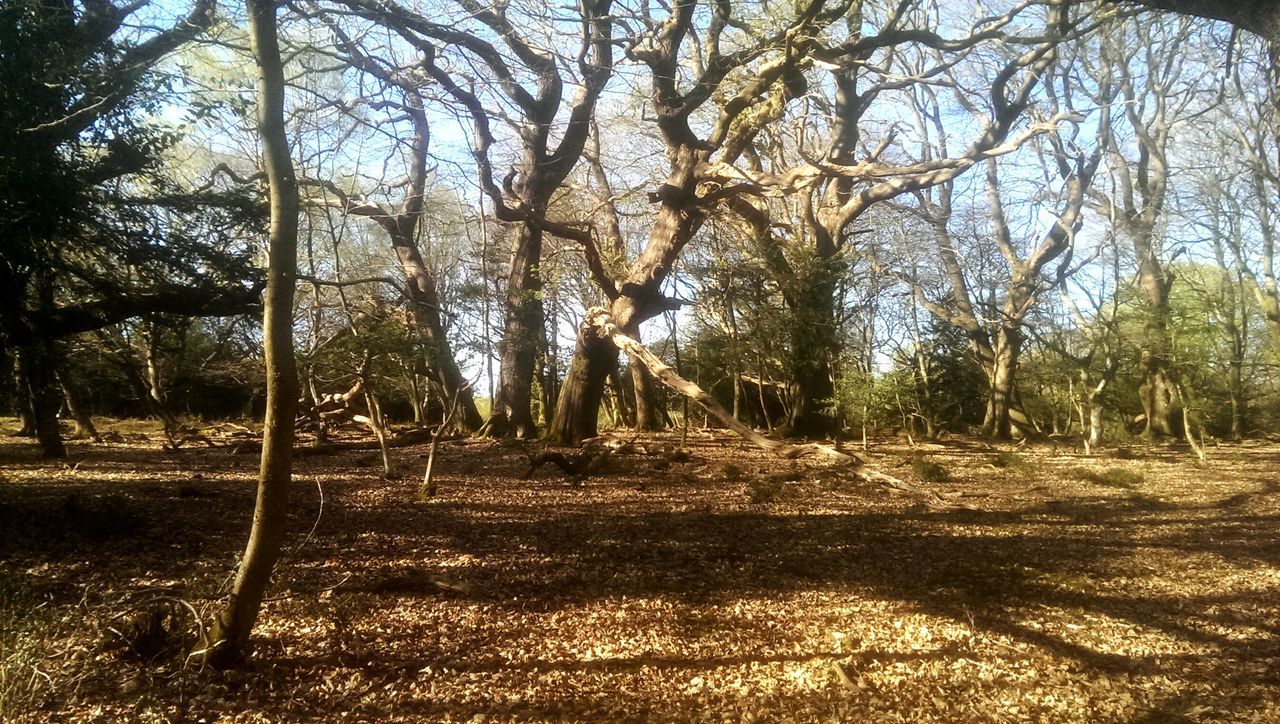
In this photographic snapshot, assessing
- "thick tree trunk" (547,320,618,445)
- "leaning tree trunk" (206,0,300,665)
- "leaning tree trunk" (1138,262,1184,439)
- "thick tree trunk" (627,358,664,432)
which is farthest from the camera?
"thick tree trunk" (627,358,664,432)

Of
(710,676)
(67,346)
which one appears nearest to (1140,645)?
(710,676)

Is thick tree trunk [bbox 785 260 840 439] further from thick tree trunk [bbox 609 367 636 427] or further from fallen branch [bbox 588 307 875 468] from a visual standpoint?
thick tree trunk [bbox 609 367 636 427]

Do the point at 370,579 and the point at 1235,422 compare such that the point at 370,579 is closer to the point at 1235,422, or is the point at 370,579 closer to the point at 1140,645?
the point at 1140,645

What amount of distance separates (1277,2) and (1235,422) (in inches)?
601

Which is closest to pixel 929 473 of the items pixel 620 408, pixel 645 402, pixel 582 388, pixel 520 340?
pixel 582 388

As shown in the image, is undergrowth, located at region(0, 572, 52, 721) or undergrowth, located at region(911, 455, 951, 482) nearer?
undergrowth, located at region(0, 572, 52, 721)

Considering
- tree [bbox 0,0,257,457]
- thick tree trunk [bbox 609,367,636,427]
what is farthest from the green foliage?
thick tree trunk [bbox 609,367,636,427]

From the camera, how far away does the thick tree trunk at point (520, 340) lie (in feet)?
36.8

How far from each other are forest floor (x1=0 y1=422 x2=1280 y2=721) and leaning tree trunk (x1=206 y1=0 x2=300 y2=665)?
1.51ft

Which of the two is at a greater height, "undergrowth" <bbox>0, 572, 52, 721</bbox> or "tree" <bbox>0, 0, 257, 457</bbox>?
"tree" <bbox>0, 0, 257, 457</bbox>

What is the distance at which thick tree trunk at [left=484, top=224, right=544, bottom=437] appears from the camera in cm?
1121

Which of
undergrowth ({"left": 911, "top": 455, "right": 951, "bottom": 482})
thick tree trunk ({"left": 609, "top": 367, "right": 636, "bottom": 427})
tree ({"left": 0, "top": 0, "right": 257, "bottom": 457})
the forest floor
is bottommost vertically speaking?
the forest floor

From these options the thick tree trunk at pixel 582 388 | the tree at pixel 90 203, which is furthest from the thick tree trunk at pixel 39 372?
the thick tree trunk at pixel 582 388

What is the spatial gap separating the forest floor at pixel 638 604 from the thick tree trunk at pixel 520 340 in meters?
3.39
